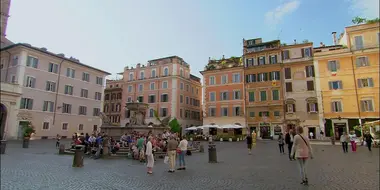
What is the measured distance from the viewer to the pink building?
4272 cm

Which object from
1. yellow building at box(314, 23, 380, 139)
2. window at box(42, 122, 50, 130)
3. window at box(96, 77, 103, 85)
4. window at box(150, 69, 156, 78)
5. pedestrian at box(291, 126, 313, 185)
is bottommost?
pedestrian at box(291, 126, 313, 185)

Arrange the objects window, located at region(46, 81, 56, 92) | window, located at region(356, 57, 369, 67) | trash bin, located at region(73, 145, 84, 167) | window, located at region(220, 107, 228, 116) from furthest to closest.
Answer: window, located at region(220, 107, 228, 116), window, located at region(46, 81, 56, 92), trash bin, located at region(73, 145, 84, 167), window, located at region(356, 57, 369, 67)

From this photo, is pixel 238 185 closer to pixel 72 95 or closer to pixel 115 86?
pixel 72 95

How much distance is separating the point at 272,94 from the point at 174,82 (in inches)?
677

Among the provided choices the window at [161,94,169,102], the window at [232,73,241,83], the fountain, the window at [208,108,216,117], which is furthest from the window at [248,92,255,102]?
the fountain

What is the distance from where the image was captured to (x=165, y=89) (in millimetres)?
43500

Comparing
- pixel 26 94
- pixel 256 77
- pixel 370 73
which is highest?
pixel 256 77

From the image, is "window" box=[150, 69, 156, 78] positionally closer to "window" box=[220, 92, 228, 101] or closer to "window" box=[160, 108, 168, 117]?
"window" box=[160, 108, 168, 117]

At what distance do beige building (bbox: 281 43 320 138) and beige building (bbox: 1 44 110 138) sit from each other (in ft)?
99.2

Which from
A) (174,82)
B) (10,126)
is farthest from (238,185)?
(174,82)

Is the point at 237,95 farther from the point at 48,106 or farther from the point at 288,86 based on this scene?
the point at 48,106

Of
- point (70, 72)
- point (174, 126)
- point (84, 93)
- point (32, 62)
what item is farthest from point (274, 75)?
point (32, 62)

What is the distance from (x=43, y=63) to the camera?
1227 inches

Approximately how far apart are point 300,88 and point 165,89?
75.0ft
